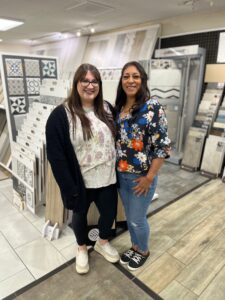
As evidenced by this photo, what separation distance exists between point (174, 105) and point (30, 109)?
2.67 meters

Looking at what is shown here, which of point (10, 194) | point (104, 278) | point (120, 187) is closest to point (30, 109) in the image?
point (10, 194)

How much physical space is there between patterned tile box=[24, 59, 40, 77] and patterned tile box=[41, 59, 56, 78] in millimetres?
65

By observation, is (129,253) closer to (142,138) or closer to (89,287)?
(89,287)

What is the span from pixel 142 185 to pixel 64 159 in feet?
1.68

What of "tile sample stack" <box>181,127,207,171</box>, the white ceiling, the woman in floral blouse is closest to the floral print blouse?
the woman in floral blouse

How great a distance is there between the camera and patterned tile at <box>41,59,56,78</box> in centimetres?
250

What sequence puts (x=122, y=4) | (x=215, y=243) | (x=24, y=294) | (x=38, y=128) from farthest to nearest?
(x=122, y=4) < (x=38, y=128) < (x=215, y=243) < (x=24, y=294)

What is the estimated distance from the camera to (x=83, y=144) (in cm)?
139

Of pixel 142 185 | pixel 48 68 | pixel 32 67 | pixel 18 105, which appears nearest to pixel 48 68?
pixel 48 68

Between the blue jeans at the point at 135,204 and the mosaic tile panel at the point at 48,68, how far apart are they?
159 centimetres

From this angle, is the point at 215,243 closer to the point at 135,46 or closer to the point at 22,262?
the point at 22,262

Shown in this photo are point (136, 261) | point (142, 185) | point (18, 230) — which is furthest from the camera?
point (18, 230)

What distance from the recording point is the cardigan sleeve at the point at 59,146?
1313 millimetres

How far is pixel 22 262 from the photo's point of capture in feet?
5.91
